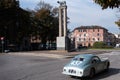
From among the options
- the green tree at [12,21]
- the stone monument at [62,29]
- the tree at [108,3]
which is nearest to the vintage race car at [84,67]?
the tree at [108,3]

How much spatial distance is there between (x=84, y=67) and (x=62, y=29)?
52.6 meters

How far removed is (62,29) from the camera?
71.3 meters

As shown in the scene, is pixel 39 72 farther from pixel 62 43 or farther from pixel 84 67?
pixel 62 43

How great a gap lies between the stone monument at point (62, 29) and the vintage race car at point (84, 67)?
47.8m

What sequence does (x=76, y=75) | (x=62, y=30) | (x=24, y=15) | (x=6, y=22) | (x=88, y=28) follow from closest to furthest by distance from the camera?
1. (x=76, y=75)
2. (x=62, y=30)
3. (x=6, y=22)
4. (x=24, y=15)
5. (x=88, y=28)

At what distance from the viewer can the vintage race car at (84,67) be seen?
18.7 meters

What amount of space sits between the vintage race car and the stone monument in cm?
4778

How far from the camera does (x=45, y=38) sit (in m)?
102

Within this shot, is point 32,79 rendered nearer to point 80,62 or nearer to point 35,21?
point 80,62

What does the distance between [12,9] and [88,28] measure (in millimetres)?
104070

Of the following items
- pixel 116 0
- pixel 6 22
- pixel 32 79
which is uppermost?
pixel 6 22

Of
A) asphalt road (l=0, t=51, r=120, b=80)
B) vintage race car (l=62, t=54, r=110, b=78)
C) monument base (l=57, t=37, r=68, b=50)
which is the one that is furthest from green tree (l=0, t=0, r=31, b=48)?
vintage race car (l=62, t=54, r=110, b=78)

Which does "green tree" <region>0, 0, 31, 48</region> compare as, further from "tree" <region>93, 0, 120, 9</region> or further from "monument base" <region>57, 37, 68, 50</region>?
"tree" <region>93, 0, 120, 9</region>

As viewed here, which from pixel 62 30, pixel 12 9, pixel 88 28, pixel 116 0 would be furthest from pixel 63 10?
pixel 88 28
